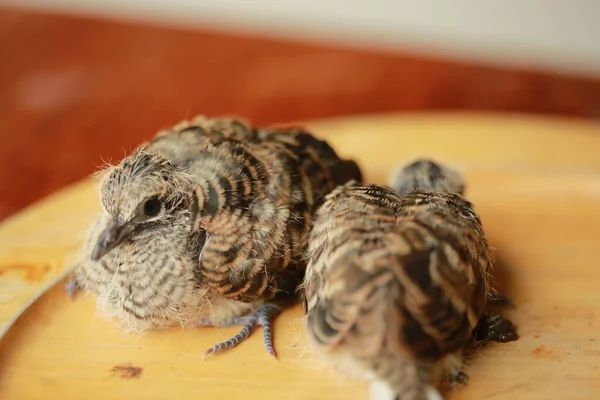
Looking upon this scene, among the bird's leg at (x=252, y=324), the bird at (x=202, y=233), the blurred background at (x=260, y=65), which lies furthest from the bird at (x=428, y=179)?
the blurred background at (x=260, y=65)

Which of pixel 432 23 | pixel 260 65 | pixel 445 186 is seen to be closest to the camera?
pixel 445 186

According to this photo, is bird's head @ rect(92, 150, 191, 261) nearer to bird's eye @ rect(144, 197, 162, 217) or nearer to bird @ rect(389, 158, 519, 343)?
bird's eye @ rect(144, 197, 162, 217)

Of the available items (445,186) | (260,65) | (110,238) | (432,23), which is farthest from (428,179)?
(432,23)

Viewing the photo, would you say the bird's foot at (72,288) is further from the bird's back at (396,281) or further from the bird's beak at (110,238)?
the bird's back at (396,281)

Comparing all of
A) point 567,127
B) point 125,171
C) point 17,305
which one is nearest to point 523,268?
point 567,127

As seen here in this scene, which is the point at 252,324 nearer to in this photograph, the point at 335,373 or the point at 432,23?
the point at 335,373

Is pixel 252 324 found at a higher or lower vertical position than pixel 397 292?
lower
